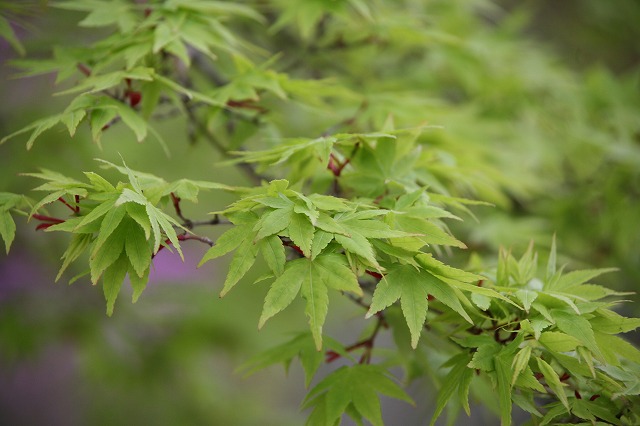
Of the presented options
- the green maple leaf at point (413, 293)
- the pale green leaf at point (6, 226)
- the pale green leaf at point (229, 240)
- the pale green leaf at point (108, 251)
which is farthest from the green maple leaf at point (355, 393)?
the pale green leaf at point (6, 226)

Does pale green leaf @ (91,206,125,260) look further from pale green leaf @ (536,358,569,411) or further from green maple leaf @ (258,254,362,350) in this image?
pale green leaf @ (536,358,569,411)

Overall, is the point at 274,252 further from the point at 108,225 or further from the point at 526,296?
the point at 526,296

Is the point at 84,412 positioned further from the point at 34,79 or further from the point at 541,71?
the point at 541,71

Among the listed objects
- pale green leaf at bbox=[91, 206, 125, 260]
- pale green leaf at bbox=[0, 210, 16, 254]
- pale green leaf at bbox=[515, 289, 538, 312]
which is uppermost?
pale green leaf at bbox=[91, 206, 125, 260]

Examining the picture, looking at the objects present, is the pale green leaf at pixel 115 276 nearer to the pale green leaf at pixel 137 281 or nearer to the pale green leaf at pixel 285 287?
the pale green leaf at pixel 137 281

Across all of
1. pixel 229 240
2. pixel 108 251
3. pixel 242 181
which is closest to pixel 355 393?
pixel 229 240

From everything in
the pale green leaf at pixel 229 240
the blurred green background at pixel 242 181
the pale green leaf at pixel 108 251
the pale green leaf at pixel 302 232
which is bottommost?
the blurred green background at pixel 242 181

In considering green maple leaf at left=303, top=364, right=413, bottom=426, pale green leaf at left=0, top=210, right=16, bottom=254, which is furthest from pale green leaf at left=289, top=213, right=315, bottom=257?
pale green leaf at left=0, top=210, right=16, bottom=254

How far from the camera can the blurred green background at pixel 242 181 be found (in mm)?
1857

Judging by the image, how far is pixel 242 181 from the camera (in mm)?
2900

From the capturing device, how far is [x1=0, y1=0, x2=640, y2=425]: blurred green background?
1.86 meters

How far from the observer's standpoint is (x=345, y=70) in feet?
6.51

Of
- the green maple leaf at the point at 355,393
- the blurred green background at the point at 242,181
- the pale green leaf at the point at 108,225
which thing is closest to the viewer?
the pale green leaf at the point at 108,225

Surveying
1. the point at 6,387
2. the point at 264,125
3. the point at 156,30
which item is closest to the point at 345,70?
the point at 264,125
